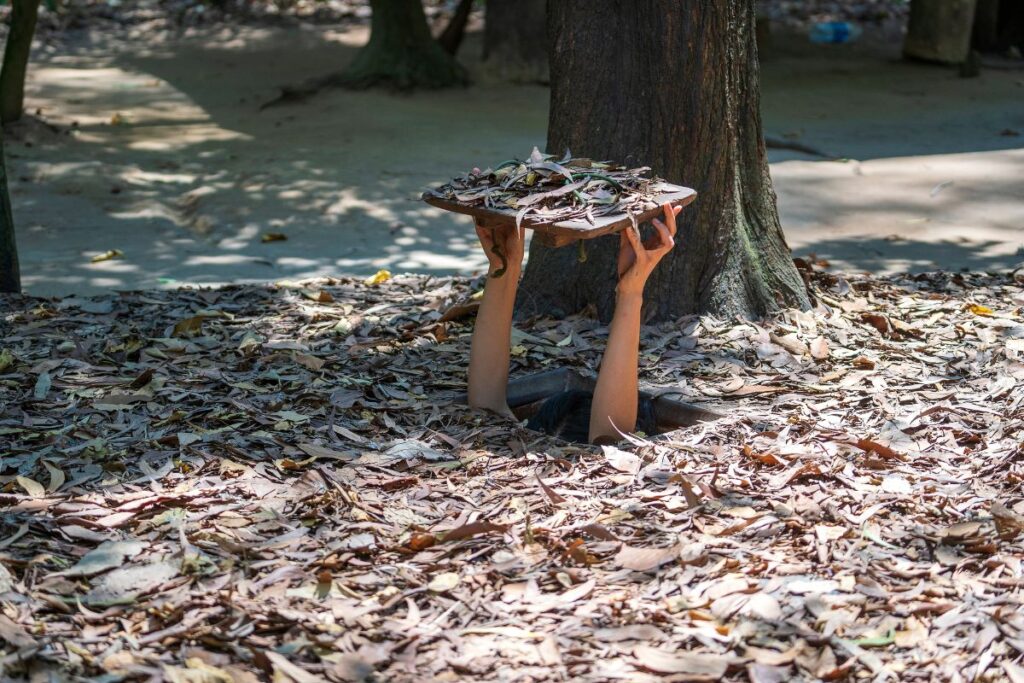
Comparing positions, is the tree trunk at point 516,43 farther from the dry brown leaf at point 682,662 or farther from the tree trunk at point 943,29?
the dry brown leaf at point 682,662

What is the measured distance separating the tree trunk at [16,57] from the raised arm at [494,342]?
8.08 m

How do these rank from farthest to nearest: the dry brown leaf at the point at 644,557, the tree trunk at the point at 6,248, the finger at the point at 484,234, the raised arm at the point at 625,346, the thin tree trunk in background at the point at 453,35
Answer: the thin tree trunk in background at the point at 453,35
the tree trunk at the point at 6,248
the finger at the point at 484,234
the raised arm at the point at 625,346
the dry brown leaf at the point at 644,557

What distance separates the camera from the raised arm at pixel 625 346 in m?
3.87

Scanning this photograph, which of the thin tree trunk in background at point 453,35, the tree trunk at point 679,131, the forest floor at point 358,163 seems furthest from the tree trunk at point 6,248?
the thin tree trunk in background at point 453,35

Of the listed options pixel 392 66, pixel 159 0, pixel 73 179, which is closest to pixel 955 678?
pixel 73 179

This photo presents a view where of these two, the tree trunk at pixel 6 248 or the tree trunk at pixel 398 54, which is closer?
the tree trunk at pixel 6 248

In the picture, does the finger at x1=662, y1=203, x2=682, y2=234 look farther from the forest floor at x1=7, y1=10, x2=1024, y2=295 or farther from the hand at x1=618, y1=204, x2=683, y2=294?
the forest floor at x1=7, y1=10, x2=1024, y2=295

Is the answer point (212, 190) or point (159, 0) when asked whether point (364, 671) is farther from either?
point (159, 0)

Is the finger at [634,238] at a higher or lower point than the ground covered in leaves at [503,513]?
higher

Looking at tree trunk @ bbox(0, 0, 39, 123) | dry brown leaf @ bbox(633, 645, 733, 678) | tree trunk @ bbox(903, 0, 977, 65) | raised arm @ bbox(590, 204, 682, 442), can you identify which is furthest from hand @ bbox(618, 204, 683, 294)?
tree trunk @ bbox(903, 0, 977, 65)

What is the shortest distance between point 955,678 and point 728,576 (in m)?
0.61

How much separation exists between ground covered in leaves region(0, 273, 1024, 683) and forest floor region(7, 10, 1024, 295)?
1440 mm

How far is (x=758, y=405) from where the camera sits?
4309 millimetres

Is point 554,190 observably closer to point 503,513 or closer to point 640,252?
point 640,252
